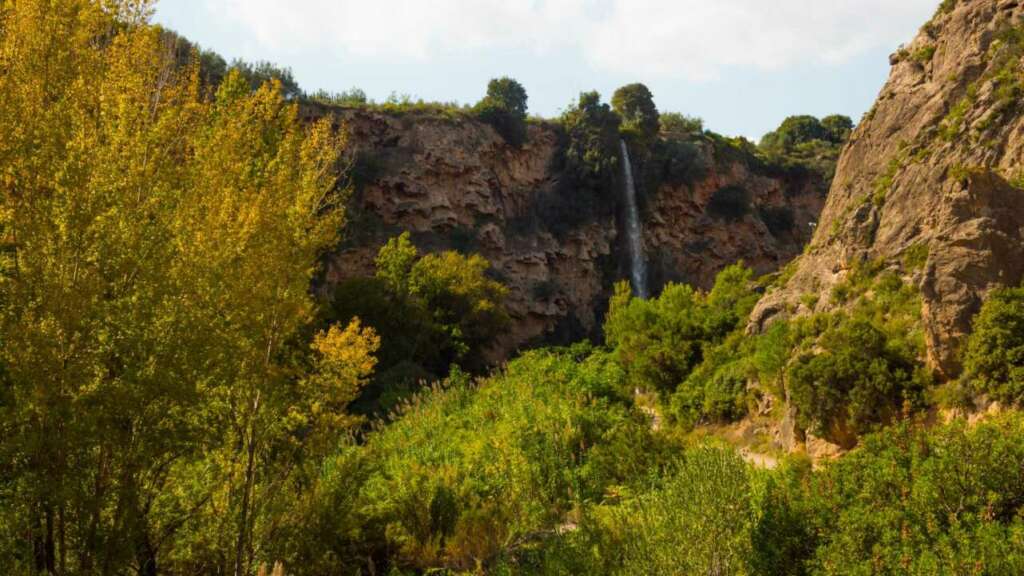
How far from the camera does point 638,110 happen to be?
43656 millimetres

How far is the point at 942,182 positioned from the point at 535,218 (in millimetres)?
25452

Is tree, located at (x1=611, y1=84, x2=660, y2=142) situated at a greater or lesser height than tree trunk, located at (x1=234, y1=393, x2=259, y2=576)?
greater

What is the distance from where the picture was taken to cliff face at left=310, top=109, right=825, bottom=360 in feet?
114

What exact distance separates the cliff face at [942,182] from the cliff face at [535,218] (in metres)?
18.5

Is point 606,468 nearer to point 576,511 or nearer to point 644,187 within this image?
point 576,511

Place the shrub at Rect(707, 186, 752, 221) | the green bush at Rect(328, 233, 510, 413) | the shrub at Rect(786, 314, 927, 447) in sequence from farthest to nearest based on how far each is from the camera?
1. the shrub at Rect(707, 186, 752, 221)
2. the green bush at Rect(328, 233, 510, 413)
3. the shrub at Rect(786, 314, 927, 447)

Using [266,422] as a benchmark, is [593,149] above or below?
above

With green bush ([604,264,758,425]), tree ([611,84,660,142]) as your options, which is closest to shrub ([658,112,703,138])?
tree ([611,84,660,142])

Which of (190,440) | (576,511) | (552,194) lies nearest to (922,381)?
(576,511)

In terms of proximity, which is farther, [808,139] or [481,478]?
[808,139]

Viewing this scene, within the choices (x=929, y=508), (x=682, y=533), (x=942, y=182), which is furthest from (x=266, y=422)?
(x=942, y=182)

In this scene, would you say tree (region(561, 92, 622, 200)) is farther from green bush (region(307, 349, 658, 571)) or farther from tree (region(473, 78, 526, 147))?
green bush (region(307, 349, 658, 571))

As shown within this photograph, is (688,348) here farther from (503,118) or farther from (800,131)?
(800,131)

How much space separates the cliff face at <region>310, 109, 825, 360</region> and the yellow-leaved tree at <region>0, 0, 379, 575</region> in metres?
25.0
